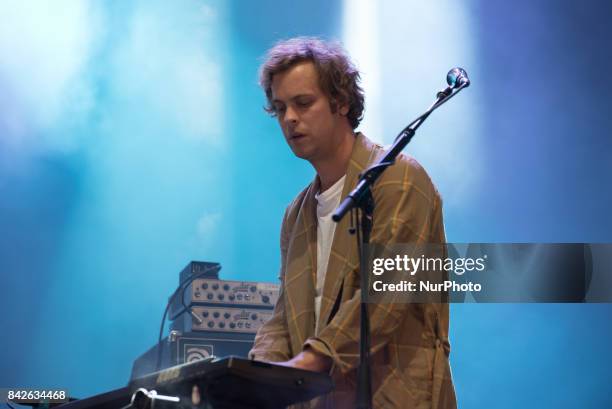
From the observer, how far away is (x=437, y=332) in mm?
2404

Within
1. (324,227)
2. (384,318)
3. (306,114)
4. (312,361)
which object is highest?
(306,114)

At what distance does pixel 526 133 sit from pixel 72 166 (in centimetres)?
321

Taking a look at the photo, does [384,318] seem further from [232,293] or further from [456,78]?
[232,293]

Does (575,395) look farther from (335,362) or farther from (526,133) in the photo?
(335,362)

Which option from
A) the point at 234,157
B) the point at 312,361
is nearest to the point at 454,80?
the point at 312,361

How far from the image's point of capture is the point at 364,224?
2.27 m

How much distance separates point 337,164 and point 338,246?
11.4 inches

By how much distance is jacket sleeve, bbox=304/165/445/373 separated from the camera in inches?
89.5

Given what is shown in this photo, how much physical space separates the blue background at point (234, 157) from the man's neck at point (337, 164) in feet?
11.7

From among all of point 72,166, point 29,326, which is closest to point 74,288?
point 29,326

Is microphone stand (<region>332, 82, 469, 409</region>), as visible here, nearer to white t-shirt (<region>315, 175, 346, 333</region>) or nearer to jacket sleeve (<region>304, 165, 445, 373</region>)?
jacket sleeve (<region>304, 165, 445, 373</region>)

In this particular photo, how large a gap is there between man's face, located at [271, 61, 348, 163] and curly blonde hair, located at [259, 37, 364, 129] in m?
0.02

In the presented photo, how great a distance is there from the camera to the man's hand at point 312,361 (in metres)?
2.20

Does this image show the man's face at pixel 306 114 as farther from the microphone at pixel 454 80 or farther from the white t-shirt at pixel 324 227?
the microphone at pixel 454 80
